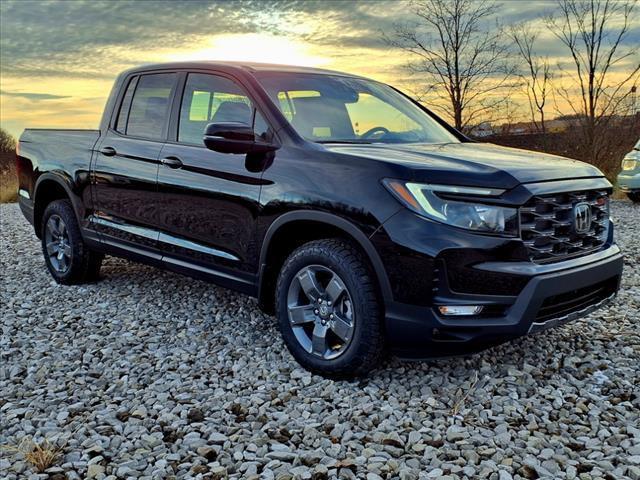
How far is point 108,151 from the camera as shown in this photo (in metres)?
5.39

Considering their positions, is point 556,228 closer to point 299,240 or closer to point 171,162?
point 299,240

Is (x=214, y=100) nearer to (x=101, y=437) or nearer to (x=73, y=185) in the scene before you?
(x=73, y=185)

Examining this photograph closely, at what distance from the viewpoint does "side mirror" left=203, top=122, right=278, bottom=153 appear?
3838mm

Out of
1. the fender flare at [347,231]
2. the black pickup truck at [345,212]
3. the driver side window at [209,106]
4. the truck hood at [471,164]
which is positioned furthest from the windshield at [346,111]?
the fender flare at [347,231]

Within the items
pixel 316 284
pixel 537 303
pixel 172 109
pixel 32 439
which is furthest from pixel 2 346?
pixel 537 303

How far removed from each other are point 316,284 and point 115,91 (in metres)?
2.92

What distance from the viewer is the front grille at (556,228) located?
11.2ft

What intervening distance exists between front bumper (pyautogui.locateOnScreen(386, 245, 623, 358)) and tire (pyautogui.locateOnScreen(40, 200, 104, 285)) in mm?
3586

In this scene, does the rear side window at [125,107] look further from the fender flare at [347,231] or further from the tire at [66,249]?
the fender flare at [347,231]

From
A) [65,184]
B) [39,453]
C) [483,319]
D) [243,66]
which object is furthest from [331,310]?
[65,184]

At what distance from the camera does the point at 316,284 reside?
379 centimetres

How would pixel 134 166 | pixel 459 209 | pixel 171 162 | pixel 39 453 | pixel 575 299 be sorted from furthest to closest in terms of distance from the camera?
1. pixel 134 166
2. pixel 171 162
3. pixel 575 299
4. pixel 459 209
5. pixel 39 453

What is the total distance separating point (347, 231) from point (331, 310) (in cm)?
50

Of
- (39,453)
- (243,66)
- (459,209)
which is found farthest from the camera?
(243,66)
